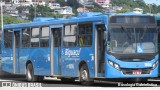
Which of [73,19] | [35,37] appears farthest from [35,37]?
[73,19]

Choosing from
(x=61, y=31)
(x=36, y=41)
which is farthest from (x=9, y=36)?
(x=61, y=31)

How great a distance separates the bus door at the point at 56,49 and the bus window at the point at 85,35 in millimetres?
2081

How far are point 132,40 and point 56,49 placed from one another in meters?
4.91

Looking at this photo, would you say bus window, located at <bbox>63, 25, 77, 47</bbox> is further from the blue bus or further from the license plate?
the license plate

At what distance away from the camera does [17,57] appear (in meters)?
31.2

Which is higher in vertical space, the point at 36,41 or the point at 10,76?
the point at 36,41

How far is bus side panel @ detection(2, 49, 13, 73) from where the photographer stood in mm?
31953

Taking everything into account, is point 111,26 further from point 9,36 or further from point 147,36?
point 9,36

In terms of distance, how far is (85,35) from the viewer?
24094 millimetres

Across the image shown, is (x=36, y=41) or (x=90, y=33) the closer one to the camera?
(x=90, y=33)

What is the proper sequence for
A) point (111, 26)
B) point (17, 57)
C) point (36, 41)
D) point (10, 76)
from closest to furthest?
point (111, 26) < point (36, 41) < point (17, 57) < point (10, 76)

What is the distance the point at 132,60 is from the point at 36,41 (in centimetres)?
714

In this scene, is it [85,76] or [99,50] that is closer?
[99,50]

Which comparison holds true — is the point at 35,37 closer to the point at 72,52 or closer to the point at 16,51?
the point at 16,51
